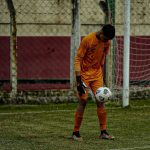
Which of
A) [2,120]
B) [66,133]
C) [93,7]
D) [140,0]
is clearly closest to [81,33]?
[93,7]

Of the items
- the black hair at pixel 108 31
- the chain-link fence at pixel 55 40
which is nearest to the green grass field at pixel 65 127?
the chain-link fence at pixel 55 40

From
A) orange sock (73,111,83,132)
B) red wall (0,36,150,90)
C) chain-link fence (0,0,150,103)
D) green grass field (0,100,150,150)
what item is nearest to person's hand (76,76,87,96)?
orange sock (73,111,83,132)

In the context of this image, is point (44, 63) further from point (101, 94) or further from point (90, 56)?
point (101, 94)

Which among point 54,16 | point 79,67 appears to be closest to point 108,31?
point 79,67

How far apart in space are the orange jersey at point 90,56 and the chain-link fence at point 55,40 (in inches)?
217

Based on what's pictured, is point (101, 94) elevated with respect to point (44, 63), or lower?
elevated

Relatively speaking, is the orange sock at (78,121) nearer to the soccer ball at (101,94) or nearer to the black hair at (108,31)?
the soccer ball at (101,94)

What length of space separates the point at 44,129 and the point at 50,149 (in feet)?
8.82

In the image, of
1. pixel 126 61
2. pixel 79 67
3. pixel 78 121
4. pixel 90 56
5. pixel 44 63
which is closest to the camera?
pixel 79 67

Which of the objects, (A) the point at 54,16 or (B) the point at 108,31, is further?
(A) the point at 54,16

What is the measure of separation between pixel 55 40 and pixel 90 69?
688 centimetres

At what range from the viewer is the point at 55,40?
64.1ft

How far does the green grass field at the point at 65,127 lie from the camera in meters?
11.5

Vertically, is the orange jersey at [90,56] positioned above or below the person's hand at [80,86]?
above
